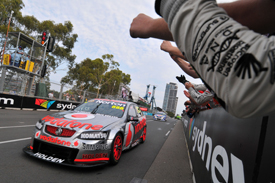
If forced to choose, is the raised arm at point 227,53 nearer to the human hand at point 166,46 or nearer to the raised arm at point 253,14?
the raised arm at point 253,14

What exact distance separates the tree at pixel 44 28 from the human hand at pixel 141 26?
91.1 ft

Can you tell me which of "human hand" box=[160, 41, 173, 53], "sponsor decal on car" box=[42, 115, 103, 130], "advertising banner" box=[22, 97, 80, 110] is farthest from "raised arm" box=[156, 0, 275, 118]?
"advertising banner" box=[22, 97, 80, 110]

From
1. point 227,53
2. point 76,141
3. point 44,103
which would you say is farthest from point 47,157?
point 44,103

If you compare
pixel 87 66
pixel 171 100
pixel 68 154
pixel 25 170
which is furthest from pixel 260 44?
pixel 171 100

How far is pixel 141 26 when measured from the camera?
944 millimetres

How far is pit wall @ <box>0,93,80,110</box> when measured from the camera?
11.1 m

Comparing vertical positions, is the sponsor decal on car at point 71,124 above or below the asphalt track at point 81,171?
above

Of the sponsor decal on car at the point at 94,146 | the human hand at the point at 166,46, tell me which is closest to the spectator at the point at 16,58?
the sponsor decal on car at the point at 94,146

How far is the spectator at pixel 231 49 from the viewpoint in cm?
50

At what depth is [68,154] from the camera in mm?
3057

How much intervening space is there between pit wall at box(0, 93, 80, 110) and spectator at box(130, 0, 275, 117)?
43.4 feet

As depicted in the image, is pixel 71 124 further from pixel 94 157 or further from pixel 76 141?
pixel 94 157

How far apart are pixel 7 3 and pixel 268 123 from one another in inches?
1207

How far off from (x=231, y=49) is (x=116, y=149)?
3489 mm
